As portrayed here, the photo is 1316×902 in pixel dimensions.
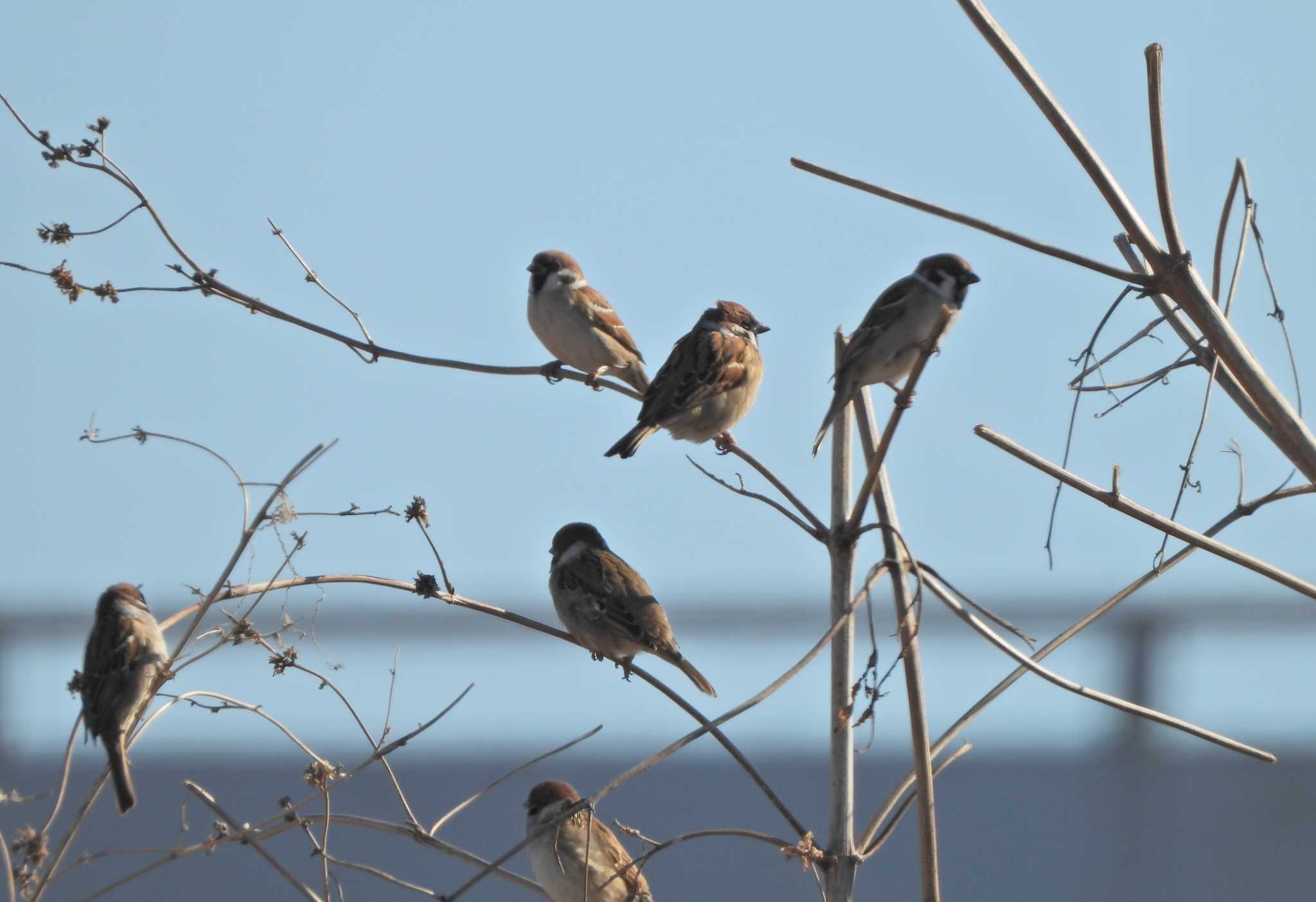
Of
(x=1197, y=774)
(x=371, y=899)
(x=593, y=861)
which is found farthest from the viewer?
(x=1197, y=774)

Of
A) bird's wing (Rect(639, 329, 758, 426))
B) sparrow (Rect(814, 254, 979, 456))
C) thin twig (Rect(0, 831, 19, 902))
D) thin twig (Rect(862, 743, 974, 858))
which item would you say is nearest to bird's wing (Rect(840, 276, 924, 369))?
sparrow (Rect(814, 254, 979, 456))

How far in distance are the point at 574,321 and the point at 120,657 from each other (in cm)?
204

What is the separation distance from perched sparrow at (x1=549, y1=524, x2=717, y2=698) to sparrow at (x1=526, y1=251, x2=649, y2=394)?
988 mm

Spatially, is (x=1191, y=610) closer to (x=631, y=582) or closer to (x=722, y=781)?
(x=722, y=781)

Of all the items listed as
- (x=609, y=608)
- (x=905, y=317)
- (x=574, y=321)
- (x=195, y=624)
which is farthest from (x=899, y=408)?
(x=574, y=321)

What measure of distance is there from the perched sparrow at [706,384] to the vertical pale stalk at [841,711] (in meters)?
1.74

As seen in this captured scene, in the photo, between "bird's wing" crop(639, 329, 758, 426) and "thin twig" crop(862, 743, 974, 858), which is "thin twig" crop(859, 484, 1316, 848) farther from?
"bird's wing" crop(639, 329, 758, 426)

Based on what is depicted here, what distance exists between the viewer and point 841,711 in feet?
7.60

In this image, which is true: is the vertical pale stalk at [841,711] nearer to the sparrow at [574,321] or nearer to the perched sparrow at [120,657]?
the perched sparrow at [120,657]

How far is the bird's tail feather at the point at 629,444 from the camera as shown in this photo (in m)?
4.26

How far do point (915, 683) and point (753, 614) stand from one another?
5.83 meters

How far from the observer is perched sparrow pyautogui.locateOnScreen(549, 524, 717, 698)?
4051 mm

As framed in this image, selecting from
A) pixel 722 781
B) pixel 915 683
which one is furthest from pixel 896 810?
pixel 722 781

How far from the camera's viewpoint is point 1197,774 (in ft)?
26.4
